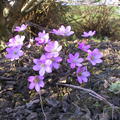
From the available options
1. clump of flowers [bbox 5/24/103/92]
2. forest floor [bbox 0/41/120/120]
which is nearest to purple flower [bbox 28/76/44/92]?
clump of flowers [bbox 5/24/103/92]

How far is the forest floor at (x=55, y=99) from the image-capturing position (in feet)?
5.35

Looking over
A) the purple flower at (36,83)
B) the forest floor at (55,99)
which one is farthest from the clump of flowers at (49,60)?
the forest floor at (55,99)

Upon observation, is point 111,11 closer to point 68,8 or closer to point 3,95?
point 68,8

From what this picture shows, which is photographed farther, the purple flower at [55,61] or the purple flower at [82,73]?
the purple flower at [82,73]

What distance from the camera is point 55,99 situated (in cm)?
176

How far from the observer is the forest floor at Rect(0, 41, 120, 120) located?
1.63 meters

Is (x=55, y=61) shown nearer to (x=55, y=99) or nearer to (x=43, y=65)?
(x=43, y=65)

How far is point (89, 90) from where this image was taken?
5.64 ft

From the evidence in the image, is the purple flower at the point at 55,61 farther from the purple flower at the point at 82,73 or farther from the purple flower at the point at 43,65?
the purple flower at the point at 82,73

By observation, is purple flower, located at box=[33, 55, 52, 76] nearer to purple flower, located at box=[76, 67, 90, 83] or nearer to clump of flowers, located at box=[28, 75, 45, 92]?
clump of flowers, located at box=[28, 75, 45, 92]

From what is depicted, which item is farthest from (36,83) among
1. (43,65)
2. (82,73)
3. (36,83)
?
(82,73)

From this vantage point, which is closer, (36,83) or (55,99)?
(36,83)

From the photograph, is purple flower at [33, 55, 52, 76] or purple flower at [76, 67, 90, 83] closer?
purple flower at [33, 55, 52, 76]

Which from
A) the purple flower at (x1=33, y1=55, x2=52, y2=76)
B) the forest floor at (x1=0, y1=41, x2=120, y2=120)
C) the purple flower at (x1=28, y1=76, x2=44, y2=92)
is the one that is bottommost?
the forest floor at (x1=0, y1=41, x2=120, y2=120)
